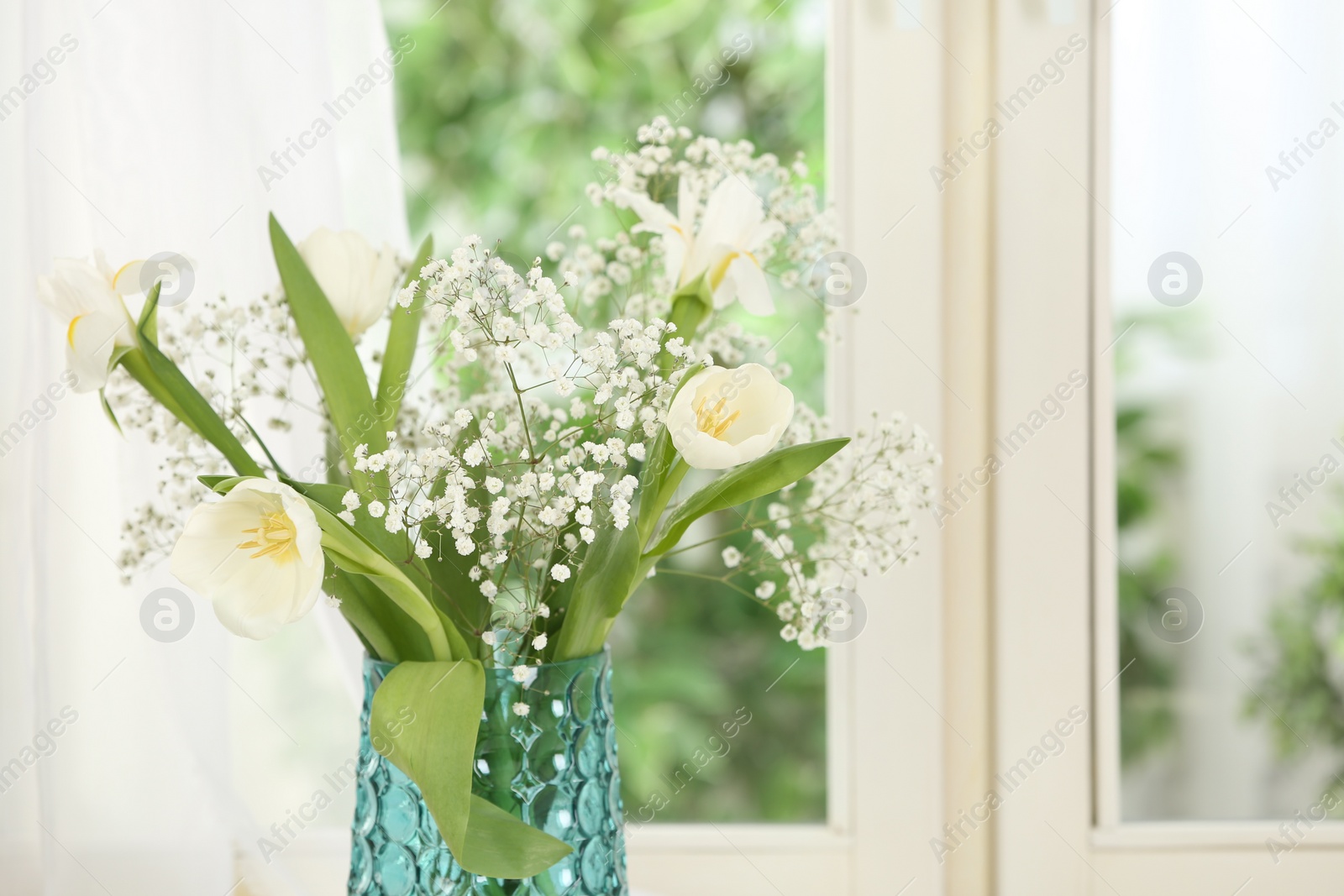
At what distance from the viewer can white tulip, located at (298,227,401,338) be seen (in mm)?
644

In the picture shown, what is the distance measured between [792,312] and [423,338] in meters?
0.40

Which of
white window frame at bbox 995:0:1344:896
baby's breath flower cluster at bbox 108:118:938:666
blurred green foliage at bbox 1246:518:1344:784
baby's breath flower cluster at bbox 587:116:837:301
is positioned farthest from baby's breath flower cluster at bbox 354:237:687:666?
blurred green foliage at bbox 1246:518:1344:784

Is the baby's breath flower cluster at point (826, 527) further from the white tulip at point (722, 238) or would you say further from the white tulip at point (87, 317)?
the white tulip at point (87, 317)

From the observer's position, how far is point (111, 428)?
801mm

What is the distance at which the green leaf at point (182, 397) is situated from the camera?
57 cm

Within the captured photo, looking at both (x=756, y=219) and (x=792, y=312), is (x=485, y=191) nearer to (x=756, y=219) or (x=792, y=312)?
(x=792, y=312)

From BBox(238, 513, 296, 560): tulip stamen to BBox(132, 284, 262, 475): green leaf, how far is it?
4.8 inches

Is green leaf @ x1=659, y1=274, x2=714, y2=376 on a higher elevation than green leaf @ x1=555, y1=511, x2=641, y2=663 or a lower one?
higher

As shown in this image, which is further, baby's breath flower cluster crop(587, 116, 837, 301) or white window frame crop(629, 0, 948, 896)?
white window frame crop(629, 0, 948, 896)

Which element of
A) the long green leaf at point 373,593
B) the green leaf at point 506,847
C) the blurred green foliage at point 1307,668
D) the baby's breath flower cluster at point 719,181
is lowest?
the green leaf at point 506,847

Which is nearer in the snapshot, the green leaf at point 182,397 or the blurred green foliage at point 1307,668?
the green leaf at point 182,397

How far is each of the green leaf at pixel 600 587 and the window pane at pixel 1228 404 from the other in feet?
1.91

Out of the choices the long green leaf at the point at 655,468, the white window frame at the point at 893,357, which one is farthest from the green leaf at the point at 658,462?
the white window frame at the point at 893,357

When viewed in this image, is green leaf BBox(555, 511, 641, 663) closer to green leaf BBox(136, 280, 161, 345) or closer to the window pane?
green leaf BBox(136, 280, 161, 345)
